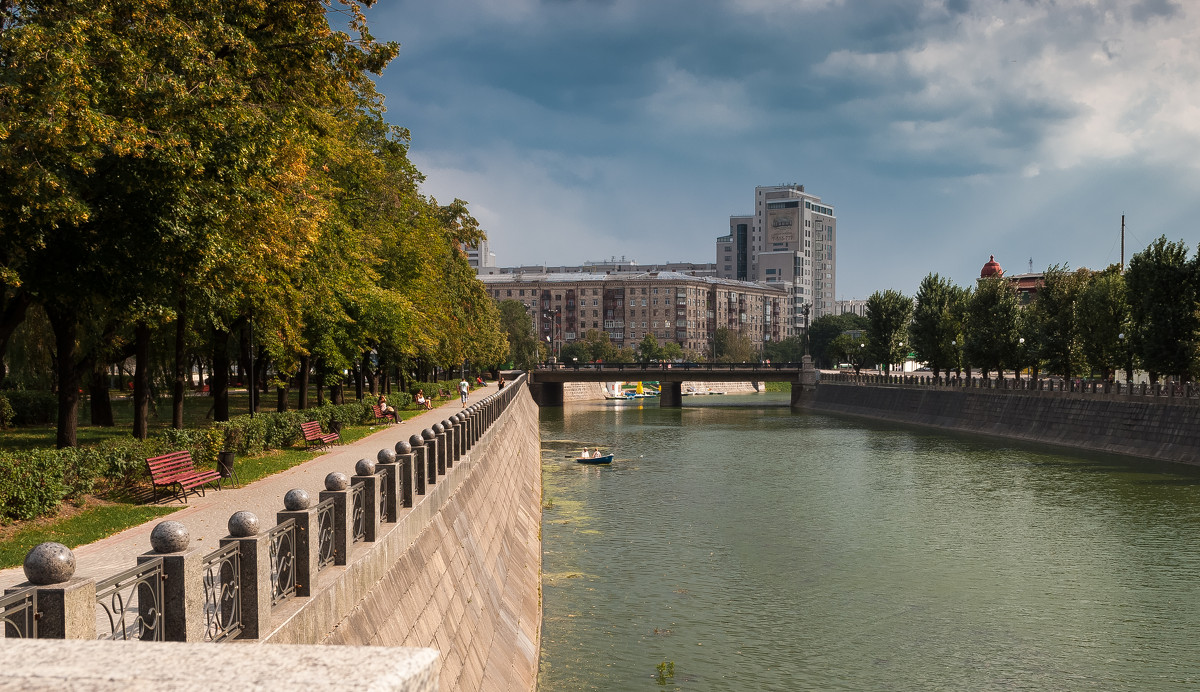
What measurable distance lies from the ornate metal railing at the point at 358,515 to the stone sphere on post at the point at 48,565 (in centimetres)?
583

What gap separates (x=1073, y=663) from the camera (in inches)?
693

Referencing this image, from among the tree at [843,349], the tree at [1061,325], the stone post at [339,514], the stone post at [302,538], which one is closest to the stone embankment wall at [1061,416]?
the tree at [1061,325]

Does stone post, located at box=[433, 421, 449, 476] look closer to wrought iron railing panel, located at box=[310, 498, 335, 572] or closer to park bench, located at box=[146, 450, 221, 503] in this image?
park bench, located at box=[146, 450, 221, 503]

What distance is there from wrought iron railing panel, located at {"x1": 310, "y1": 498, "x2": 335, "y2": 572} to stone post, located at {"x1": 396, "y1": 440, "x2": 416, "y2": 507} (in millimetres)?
3288

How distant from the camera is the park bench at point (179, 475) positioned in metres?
19.0

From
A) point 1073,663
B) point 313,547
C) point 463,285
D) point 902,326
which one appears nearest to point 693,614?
point 1073,663

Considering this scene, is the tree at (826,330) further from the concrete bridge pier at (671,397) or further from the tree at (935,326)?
the tree at (935,326)

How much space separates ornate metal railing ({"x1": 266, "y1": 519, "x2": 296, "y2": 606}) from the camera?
27.9ft

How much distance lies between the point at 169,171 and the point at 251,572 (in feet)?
45.3

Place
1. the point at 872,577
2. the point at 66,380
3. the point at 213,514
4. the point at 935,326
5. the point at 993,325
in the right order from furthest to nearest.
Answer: the point at 935,326 < the point at 993,325 < the point at 872,577 < the point at 66,380 < the point at 213,514

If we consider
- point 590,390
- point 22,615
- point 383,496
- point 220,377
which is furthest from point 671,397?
point 22,615

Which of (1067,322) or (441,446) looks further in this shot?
(1067,322)

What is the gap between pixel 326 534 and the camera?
10.3m

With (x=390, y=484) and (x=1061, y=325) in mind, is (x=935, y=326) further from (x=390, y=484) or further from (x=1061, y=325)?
(x=390, y=484)
